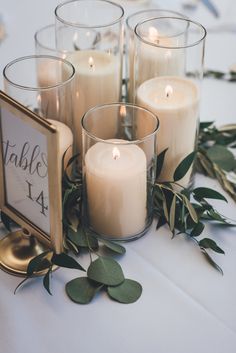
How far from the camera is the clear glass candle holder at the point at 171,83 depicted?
97cm

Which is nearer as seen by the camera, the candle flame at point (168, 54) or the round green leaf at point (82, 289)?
the round green leaf at point (82, 289)

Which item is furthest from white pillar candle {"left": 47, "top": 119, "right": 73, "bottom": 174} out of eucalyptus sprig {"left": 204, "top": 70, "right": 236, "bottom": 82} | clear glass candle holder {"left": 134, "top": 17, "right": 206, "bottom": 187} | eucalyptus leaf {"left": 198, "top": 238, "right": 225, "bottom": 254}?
eucalyptus sprig {"left": 204, "top": 70, "right": 236, "bottom": 82}

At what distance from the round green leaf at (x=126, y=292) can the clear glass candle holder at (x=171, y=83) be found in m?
0.23

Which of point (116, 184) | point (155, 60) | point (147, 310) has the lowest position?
point (147, 310)

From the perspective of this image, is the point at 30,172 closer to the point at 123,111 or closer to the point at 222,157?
the point at 123,111

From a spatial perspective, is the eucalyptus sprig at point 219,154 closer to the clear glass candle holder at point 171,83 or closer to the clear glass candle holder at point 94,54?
the clear glass candle holder at point 171,83

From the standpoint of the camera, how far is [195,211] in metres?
0.94

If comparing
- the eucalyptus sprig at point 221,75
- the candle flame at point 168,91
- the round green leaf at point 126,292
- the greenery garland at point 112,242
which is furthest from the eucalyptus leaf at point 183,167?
the eucalyptus sprig at point 221,75

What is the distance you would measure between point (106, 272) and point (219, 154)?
361 mm

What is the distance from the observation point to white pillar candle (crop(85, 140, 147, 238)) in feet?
2.90

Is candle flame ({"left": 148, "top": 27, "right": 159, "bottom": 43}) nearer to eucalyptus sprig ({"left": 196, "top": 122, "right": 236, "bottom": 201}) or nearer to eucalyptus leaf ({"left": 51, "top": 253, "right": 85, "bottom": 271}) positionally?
eucalyptus sprig ({"left": 196, "top": 122, "right": 236, "bottom": 201})

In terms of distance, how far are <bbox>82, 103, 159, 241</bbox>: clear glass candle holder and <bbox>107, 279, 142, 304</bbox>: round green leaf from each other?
3.9 inches

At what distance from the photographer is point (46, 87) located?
34.8 inches

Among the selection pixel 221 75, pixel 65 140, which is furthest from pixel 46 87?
pixel 221 75
